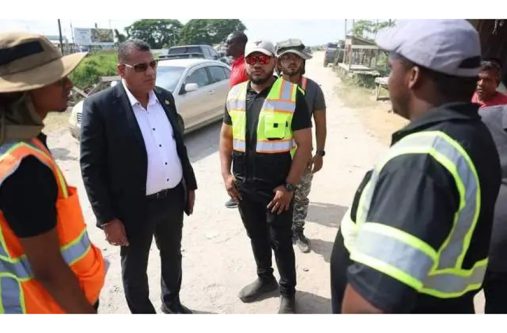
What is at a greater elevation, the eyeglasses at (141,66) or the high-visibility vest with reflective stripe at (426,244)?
the eyeglasses at (141,66)

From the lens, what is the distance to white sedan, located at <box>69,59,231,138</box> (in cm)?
733

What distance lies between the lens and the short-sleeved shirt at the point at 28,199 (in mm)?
1214

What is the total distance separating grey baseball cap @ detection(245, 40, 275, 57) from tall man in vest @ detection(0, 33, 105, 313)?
1425 millimetres

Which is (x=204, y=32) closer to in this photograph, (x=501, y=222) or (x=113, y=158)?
(x=113, y=158)

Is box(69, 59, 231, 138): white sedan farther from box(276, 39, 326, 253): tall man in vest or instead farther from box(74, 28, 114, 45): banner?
box(74, 28, 114, 45): banner

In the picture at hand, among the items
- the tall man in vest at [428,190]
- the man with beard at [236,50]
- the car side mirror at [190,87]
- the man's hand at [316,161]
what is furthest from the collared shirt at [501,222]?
the car side mirror at [190,87]

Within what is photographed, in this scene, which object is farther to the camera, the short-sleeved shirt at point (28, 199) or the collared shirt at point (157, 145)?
the collared shirt at point (157, 145)

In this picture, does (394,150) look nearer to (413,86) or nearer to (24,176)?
(413,86)

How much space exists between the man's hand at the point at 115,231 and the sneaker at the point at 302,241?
193cm

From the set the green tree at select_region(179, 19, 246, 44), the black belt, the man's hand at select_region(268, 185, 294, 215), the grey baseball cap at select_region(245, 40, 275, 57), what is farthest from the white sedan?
the green tree at select_region(179, 19, 246, 44)

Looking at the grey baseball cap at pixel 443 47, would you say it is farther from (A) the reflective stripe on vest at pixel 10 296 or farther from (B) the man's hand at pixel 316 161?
(B) the man's hand at pixel 316 161

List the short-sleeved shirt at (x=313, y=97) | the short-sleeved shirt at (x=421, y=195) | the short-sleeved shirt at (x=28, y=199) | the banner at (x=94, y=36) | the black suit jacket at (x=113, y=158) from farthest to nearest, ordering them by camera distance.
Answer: the banner at (x=94, y=36)
the short-sleeved shirt at (x=313, y=97)
the black suit jacket at (x=113, y=158)
the short-sleeved shirt at (x=28, y=199)
the short-sleeved shirt at (x=421, y=195)

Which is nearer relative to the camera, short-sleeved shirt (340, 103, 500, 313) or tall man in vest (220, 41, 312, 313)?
short-sleeved shirt (340, 103, 500, 313)

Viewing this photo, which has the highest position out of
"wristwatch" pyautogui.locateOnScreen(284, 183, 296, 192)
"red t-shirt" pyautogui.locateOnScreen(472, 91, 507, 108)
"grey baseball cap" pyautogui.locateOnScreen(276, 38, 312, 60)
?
"grey baseball cap" pyautogui.locateOnScreen(276, 38, 312, 60)
